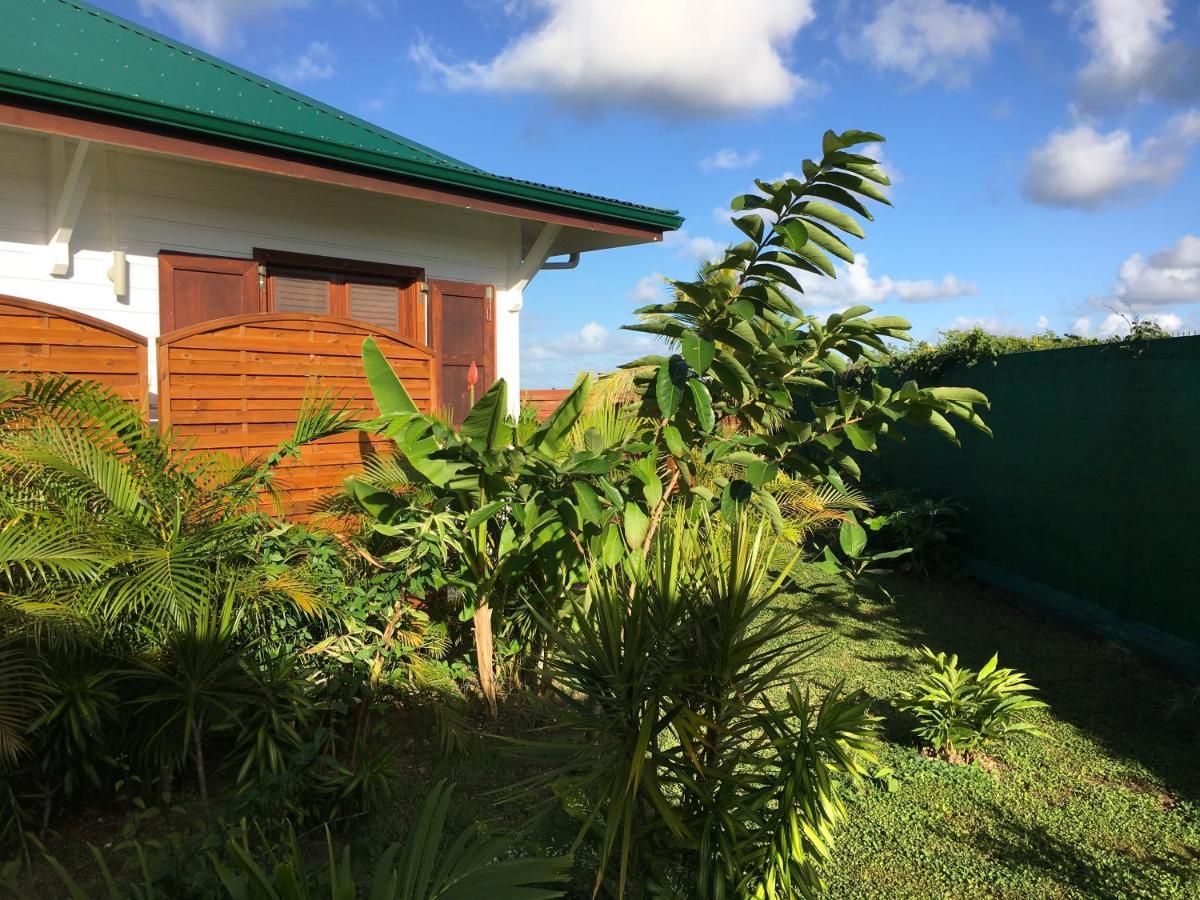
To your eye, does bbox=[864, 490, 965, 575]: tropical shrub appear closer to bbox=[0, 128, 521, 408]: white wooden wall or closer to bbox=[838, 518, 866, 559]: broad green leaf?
bbox=[838, 518, 866, 559]: broad green leaf

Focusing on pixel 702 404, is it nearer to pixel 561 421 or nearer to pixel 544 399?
pixel 561 421

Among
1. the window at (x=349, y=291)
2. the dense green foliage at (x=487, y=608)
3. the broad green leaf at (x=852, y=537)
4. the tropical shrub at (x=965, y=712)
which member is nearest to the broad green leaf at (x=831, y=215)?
the dense green foliage at (x=487, y=608)

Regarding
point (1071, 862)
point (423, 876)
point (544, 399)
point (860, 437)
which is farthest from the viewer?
point (544, 399)

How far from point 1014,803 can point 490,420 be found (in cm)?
295

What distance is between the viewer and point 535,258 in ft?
21.6

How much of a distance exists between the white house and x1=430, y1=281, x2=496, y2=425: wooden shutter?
0.01 meters

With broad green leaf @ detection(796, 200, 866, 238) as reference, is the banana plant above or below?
below

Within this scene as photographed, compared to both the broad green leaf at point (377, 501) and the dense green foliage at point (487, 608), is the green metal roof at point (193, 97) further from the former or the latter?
the broad green leaf at point (377, 501)

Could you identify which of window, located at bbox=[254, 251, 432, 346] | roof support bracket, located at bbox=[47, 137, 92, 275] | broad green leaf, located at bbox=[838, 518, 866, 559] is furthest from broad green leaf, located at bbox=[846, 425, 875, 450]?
roof support bracket, located at bbox=[47, 137, 92, 275]

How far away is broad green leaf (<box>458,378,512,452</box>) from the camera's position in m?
3.55

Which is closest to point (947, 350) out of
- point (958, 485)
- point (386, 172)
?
point (958, 485)

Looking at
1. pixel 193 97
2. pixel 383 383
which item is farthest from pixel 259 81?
pixel 383 383

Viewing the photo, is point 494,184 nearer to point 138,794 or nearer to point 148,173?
point 148,173

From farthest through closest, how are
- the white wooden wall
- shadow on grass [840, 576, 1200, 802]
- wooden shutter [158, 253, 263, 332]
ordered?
wooden shutter [158, 253, 263, 332] → the white wooden wall → shadow on grass [840, 576, 1200, 802]
